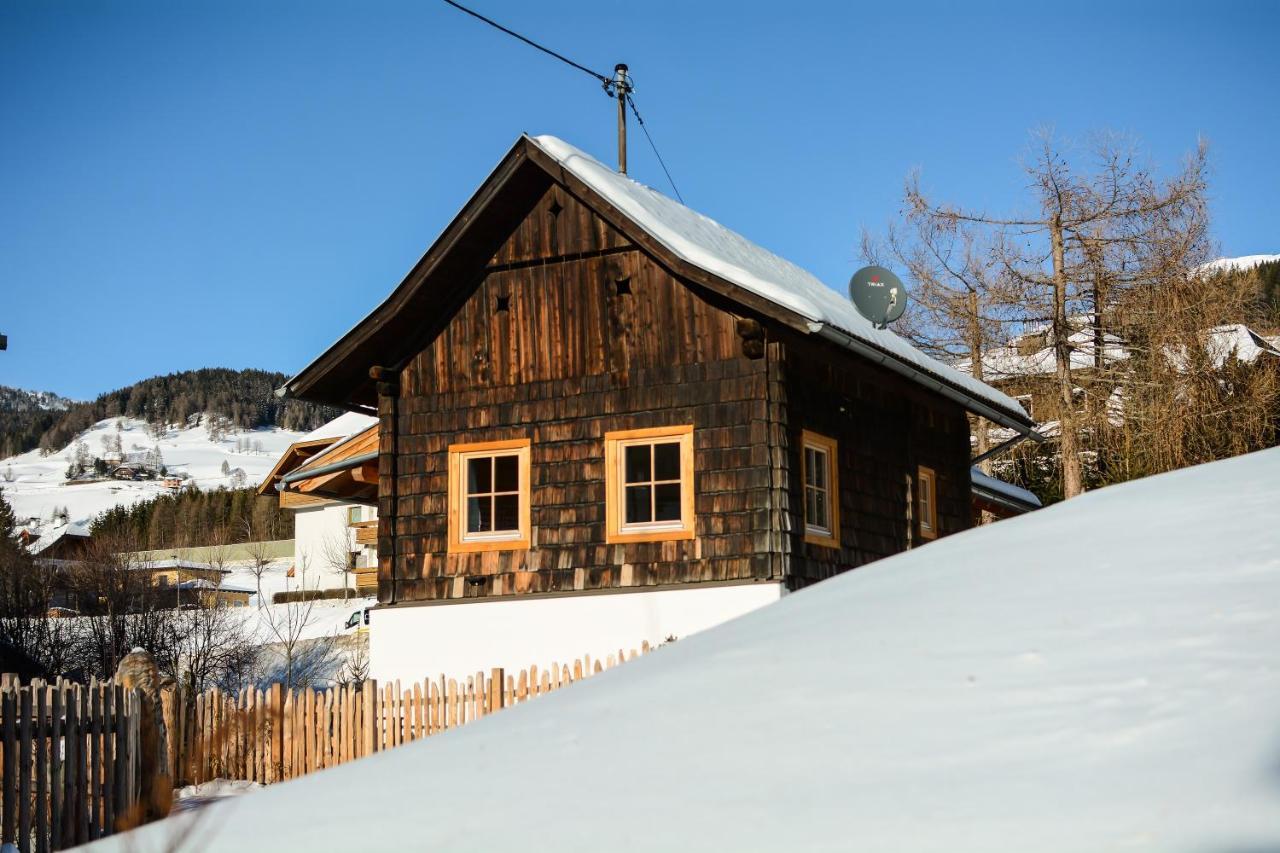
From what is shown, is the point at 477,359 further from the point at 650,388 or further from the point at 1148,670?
the point at 1148,670

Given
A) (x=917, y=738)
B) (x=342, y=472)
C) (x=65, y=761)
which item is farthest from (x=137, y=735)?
(x=342, y=472)

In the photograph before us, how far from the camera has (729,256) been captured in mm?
16625

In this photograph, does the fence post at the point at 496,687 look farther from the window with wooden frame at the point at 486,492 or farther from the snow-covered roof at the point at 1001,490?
the snow-covered roof at the point at 1001,490

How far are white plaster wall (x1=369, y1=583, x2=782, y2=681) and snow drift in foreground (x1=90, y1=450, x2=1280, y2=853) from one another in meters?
9.27

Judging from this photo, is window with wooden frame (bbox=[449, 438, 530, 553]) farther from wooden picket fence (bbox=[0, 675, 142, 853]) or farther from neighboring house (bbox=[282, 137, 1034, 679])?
wooden picket fence (bbox=[0, 675, 142, 853])

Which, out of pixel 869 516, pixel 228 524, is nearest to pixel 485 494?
pixel 869 516

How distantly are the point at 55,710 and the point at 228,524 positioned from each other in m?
91.3

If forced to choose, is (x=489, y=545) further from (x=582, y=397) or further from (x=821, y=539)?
(x=821, y=539)

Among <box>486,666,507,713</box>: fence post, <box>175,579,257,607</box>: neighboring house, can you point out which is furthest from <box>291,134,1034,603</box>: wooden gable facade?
<box>175,579,257,607</box>: neighboring house

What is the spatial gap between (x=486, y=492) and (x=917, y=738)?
40.9 feet

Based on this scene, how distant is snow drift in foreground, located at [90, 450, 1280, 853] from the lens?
10.1 ft

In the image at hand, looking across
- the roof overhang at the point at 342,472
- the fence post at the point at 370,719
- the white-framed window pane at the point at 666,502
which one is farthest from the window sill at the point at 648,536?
the roof overhang at the point at 342,472

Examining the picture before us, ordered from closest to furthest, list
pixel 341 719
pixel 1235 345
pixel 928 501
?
pixel 341 719 < pixel 928 501 < pixel 1235 345

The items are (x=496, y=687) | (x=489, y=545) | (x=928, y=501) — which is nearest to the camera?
(x=496, y=687)
